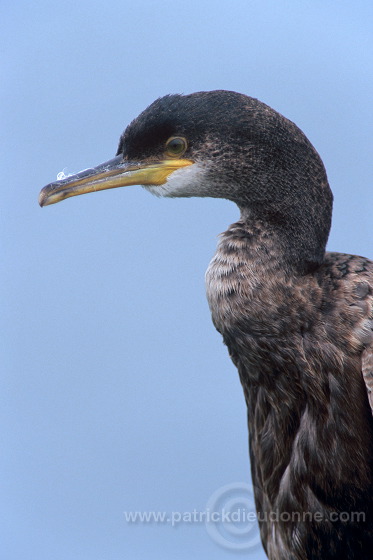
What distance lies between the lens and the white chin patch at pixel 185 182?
202cm

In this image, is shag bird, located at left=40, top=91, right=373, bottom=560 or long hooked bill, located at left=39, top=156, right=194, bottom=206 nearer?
shag bird, located at left=40, top=91, right=373, bottom=560

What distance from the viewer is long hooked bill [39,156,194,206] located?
6.82ft

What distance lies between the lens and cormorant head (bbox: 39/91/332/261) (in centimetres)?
197

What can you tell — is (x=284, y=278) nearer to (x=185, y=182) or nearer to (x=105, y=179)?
(x=185, y=182)

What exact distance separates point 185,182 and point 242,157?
15 cm

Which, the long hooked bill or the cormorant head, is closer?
the cormorant head

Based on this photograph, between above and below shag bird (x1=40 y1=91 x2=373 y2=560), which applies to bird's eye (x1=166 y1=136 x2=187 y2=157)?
above

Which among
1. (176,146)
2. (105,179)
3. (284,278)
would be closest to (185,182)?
(176,146)

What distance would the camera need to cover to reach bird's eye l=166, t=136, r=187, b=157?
2012 millimetres

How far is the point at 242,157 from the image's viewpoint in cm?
197

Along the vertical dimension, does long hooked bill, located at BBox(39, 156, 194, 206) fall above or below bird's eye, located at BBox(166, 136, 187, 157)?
below

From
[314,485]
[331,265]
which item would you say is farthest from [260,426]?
[331,265]

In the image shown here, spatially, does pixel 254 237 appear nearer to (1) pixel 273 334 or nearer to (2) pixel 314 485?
(1) pixel 273 334

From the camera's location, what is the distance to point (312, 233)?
2006 mm
